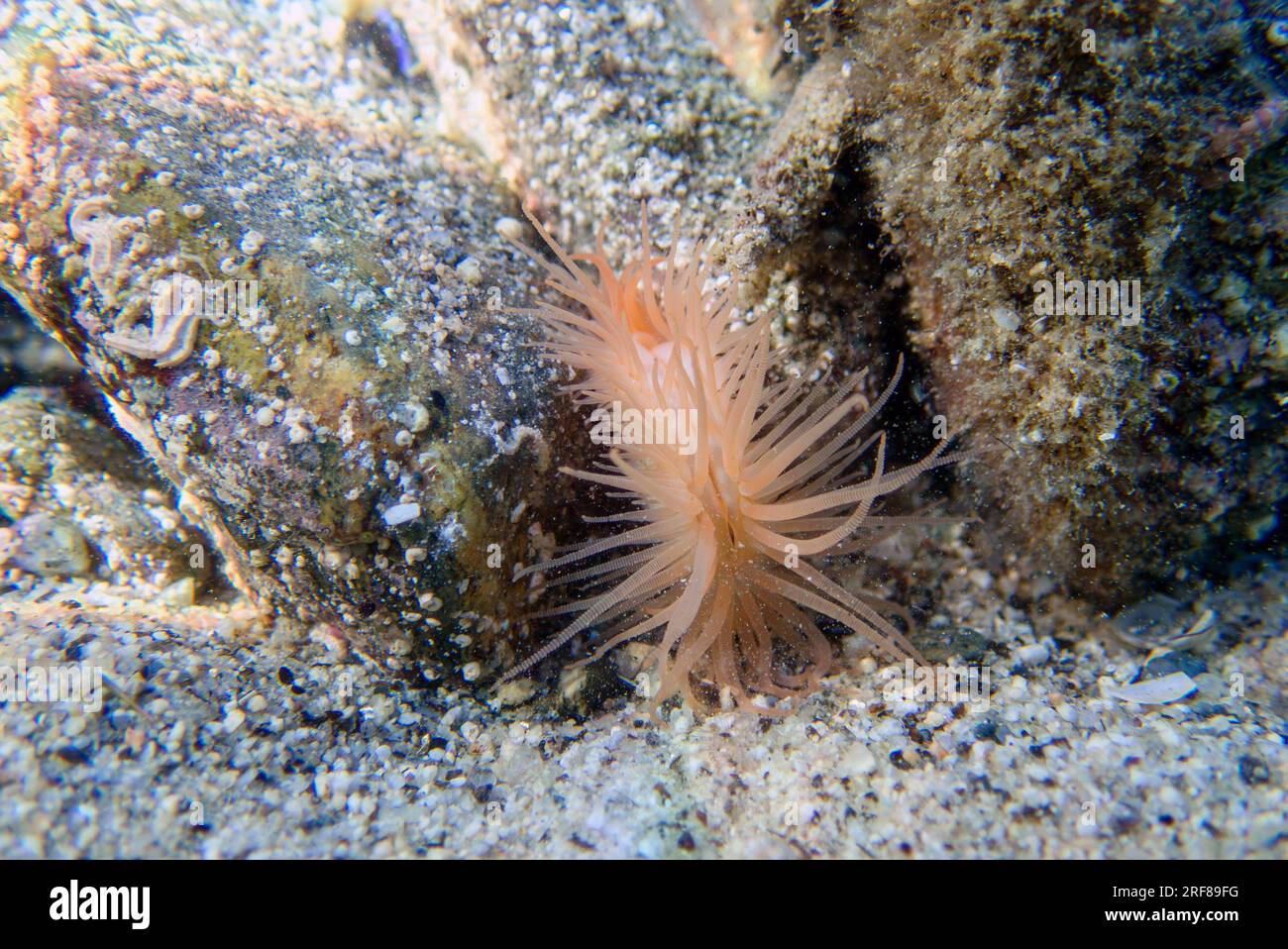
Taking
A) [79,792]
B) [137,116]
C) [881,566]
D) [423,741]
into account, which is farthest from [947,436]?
[137,116]

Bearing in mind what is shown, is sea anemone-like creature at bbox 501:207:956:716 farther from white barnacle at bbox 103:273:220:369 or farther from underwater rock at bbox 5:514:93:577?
underwater rock at bbox 5:514:93:577

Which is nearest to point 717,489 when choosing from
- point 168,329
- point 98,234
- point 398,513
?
point 398,513

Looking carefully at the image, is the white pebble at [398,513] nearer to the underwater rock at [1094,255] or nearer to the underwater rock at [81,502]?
the underwater rock at [81,502]

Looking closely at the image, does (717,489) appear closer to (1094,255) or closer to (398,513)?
(398,513)

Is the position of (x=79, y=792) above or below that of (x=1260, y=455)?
below

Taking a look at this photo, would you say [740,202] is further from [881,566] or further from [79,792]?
[79,792]

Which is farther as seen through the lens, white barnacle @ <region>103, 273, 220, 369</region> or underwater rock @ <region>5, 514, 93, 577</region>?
underwater rock @ <region>5, 514, 93, 577</region>

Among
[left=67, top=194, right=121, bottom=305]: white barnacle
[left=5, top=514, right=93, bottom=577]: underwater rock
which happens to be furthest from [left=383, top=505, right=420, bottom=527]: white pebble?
[left=5, top=514, right=93, bottom=577]: underwater rock
